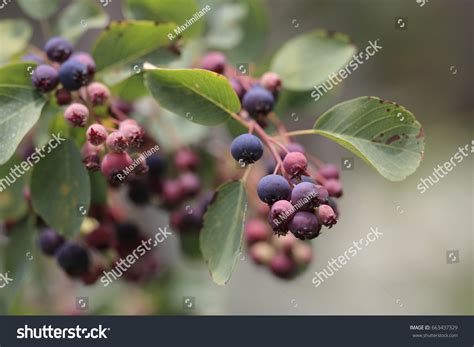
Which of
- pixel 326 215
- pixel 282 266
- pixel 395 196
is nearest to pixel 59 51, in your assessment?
pixel 326 215

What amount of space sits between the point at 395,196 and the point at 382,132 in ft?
10.1

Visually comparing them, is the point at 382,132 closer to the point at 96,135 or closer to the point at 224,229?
the point at 224,229

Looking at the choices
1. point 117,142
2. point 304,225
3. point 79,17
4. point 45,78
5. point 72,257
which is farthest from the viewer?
point 79,17

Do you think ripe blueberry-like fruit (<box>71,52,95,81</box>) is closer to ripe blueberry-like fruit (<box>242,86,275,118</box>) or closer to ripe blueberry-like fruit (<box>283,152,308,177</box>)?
ripe blueberry-like fruit (<box>242,86,275,118</box>)

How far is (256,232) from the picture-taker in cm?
173

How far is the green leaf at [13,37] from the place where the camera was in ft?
5.29

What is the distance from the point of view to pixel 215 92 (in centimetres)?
126

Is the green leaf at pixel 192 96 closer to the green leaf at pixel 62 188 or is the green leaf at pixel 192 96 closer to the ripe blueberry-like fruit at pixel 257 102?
the ripe blueberry-like fruit at pixel 257 102

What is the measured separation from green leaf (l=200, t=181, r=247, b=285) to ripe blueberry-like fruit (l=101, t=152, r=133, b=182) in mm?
215

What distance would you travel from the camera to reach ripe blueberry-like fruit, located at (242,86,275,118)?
1349mm

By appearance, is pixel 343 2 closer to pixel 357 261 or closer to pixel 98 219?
pixel 357 261
